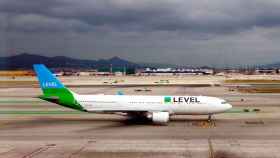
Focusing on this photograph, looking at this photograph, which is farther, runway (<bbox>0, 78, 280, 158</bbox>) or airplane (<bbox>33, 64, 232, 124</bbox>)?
airplane (<bbox>33, 64, 232, 124</bbox>)

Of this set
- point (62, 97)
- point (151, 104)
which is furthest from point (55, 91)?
point (151, 104)

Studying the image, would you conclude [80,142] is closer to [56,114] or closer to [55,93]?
[55,93]

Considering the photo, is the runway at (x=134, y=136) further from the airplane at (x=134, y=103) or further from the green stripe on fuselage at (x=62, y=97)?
the green stripe on fuselage at (x=62, y=97)

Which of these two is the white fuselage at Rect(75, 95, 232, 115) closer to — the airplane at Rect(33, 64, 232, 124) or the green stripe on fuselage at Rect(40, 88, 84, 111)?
the airplane at Rect(33, 64, 232, 124)

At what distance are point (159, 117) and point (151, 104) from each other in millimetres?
2122

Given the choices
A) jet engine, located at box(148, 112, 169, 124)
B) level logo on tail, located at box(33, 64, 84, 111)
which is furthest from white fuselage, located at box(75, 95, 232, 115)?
jet engine, located at box(148, 112, 169, 124)

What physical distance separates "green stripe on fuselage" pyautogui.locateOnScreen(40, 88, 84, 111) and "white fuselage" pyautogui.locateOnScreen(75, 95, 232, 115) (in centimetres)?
59

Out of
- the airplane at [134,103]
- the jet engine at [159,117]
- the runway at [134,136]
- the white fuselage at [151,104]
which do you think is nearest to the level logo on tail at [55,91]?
the airplane at [134,103]

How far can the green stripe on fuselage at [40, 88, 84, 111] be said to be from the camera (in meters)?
41.2

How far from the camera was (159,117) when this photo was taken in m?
39.0

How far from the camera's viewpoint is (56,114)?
49.9 meters

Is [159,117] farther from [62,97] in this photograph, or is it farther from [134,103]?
[62,97]

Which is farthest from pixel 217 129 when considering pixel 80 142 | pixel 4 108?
pixel 4 108

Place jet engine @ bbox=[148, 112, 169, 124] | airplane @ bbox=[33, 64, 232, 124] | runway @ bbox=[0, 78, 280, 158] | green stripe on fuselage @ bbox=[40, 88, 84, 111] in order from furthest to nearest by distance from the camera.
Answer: green stripe on fuselage @ bbox=[40, 88, 84, 111], airplane @ bbox=[33, 64, 232, 124], jet engine @ bbox=[148, 112, 169, 124], runway @ bbox=[0, 78, 280, 158]
